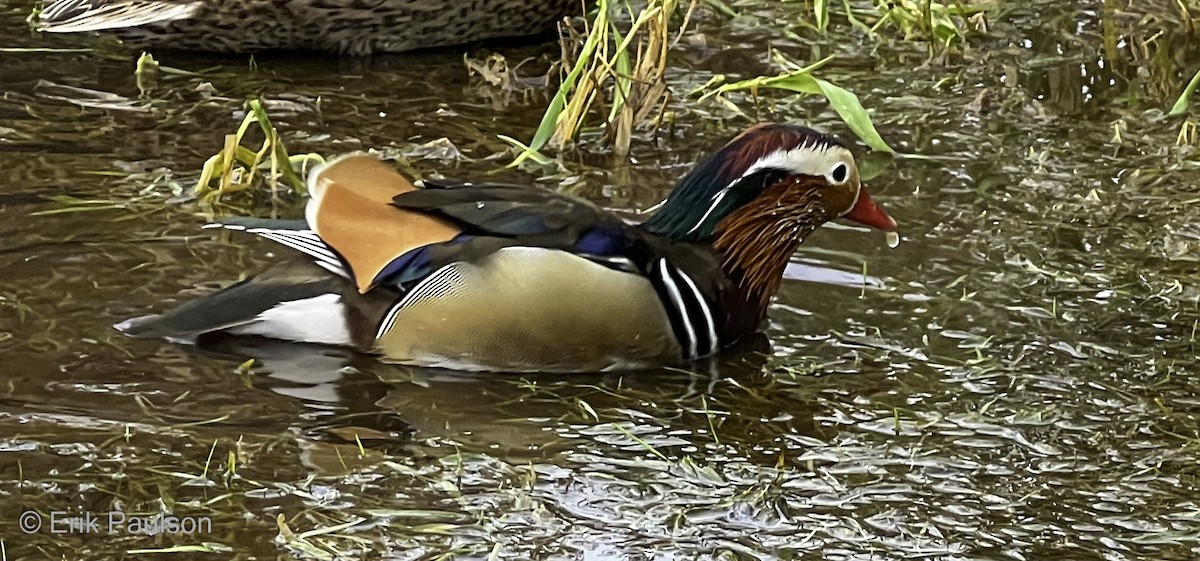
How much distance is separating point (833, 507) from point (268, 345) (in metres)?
1.50

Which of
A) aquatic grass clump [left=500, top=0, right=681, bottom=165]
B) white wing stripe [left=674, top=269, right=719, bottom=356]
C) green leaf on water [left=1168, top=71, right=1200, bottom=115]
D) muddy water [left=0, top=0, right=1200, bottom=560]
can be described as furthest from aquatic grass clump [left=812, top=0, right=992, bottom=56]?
white wing stripe [left=674, top=269, right=719, bottom=356]

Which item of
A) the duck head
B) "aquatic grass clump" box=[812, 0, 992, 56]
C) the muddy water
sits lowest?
the muddy water

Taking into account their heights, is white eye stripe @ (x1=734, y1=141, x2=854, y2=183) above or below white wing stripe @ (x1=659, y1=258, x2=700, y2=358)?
above

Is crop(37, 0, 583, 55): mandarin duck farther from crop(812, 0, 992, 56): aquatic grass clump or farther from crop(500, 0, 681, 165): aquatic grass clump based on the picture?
crop(812, 0, 992, 56): aquatic grass clump

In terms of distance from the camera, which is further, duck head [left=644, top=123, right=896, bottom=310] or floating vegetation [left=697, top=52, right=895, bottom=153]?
floating vegetation [left=697, top=52, right=895, bottom=153]

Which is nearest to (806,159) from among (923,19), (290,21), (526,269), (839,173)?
(839,173)

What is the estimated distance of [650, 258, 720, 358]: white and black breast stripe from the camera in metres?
4.47

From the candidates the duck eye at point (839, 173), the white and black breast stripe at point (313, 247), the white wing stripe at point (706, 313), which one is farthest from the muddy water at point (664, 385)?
the duck eye at point (839, 173)

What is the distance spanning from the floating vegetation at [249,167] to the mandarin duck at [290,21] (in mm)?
1218

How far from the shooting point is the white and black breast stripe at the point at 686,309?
447cm

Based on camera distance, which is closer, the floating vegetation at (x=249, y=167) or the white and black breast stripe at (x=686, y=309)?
the white and black breast stripe at (x=686, y=309)

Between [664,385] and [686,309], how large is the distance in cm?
20

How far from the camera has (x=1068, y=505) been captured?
3914 millimetres

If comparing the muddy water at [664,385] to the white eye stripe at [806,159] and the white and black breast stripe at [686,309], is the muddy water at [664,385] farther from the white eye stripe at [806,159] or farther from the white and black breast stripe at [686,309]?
the white eye stripe at [806,159]
